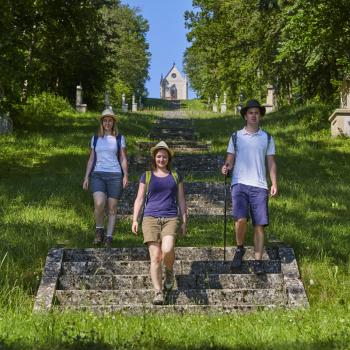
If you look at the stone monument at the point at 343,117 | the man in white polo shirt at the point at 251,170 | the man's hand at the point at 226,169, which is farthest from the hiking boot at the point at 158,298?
the stone monument at the point at 343,117

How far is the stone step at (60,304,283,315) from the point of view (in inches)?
271

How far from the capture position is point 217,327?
611 centimetres

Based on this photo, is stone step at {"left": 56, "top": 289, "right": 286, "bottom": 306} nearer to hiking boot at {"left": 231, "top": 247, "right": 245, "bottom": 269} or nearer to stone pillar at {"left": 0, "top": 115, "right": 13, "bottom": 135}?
hiking boot at {"left": 231, "top": 247, "right": 245, "bottom": 269}

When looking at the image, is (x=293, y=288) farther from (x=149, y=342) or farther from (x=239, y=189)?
(x=149, y=342)

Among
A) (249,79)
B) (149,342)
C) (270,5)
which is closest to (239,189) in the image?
(149,342)

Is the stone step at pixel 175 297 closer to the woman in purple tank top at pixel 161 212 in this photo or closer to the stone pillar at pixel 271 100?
the woman in purple tank top at pixel 161 212

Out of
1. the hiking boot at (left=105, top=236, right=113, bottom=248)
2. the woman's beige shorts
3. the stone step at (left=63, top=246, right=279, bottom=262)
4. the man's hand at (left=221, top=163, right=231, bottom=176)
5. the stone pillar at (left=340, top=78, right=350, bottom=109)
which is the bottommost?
the stone step at (left=63, top=246, right=279, bottom=262)

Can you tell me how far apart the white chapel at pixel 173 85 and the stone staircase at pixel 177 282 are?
457 feet

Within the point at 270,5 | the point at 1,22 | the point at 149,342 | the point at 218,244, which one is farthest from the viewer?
the point at 270,5

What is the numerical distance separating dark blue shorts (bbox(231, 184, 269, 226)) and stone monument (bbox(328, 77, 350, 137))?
45.2 feet

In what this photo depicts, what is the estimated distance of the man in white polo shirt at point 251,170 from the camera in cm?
772

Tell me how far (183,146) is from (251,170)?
1331 centimetres

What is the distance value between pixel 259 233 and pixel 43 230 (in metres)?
3.45

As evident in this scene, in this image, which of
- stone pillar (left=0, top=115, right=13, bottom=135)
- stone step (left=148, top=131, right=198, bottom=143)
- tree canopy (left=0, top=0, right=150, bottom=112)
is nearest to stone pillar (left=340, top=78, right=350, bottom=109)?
stone step (left=148, top=131, right=198, bottom=143)
